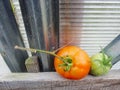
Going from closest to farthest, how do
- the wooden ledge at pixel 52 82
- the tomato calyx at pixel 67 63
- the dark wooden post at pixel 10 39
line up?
1. the dark wooden post at pixel 10 39
2. the tomato calyx at pixel 67 63
3. the wooden ledge at pixel 52 82

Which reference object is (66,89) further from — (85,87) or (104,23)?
(104,23)

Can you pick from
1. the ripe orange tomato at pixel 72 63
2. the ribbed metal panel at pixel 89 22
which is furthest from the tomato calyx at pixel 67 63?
the ribbed metal panel at pixel 89 22

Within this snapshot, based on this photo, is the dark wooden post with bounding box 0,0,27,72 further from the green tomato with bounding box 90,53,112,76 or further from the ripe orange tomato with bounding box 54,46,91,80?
the green tomato with bounding box 90,53,112,76

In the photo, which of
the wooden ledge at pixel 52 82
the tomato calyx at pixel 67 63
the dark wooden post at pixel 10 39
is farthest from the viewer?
the wooden ledge at pixel 52 82

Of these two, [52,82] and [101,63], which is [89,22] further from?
[52,82]

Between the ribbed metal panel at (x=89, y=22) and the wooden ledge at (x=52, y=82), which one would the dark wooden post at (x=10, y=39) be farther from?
the ribbed metal panel at (x=89, y=22)

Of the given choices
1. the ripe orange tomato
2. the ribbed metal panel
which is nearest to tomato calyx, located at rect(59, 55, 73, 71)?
the ripe orange tomato

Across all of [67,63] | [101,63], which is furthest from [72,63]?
[101,63]
